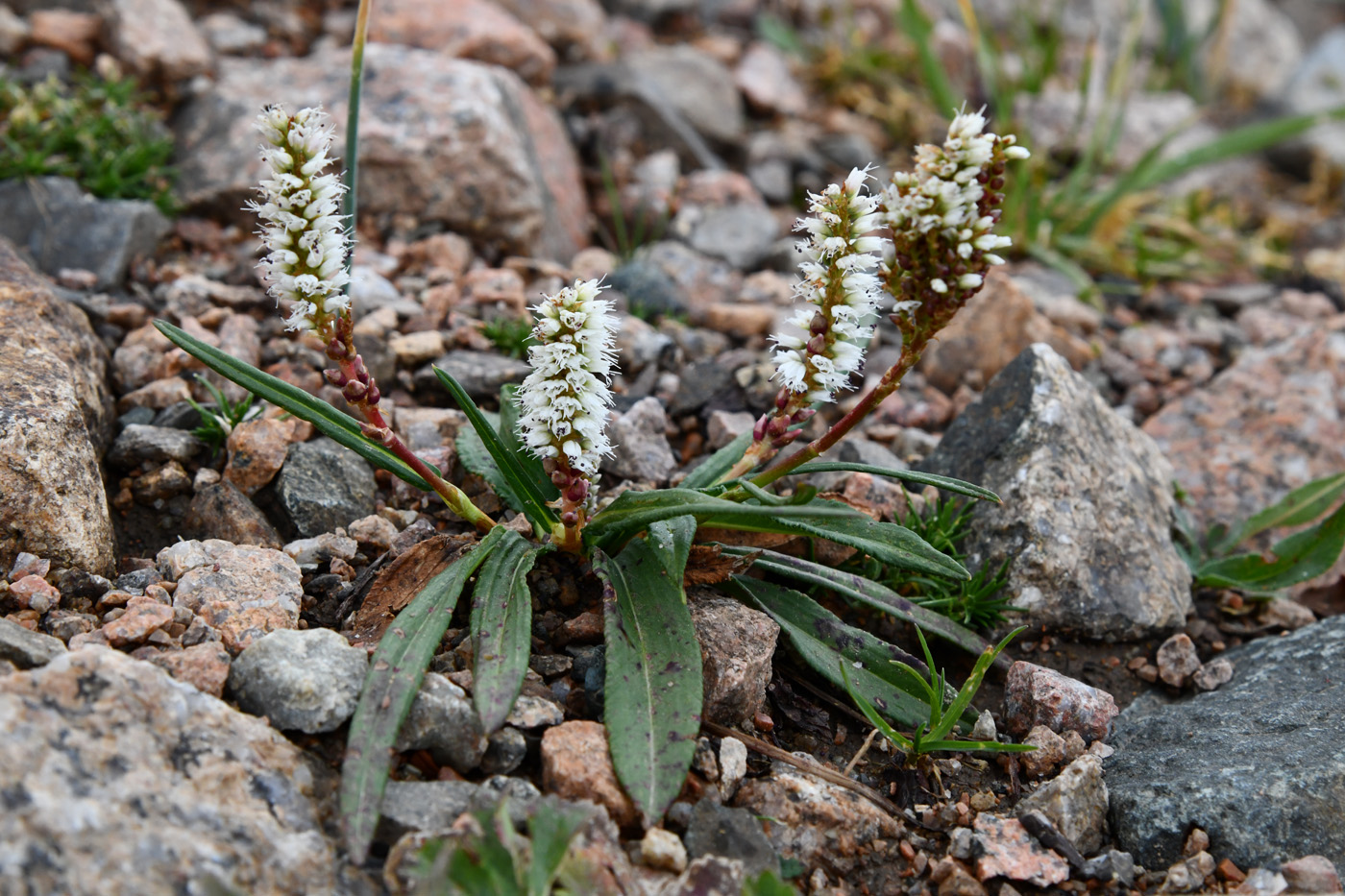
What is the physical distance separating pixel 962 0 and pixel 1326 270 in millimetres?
3048

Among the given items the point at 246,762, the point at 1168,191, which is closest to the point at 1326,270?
the point at 1168,191

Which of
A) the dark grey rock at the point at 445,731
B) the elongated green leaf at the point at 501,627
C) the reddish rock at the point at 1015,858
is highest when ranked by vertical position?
the elongated green leaf at the point at 501,627

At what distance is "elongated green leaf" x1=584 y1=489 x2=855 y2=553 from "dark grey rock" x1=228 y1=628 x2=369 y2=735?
32.0 inches

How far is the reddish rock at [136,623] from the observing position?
8.77ft

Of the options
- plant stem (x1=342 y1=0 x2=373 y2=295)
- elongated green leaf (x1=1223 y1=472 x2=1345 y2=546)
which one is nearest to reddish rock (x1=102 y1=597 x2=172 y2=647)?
plant stem (x1=342 y1=0 x2=373 y2=295)

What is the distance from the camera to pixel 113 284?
14.6 ft

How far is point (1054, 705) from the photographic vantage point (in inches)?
127

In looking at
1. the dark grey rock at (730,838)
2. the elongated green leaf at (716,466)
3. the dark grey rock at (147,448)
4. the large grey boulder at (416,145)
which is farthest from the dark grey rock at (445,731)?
the large grey boulder at (416,145)

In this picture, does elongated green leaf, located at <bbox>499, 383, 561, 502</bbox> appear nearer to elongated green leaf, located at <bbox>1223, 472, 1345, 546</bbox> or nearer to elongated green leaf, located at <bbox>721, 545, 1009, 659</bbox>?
elongated green leaf, located at <bbox>721, 545, 1009, 659</bbox>

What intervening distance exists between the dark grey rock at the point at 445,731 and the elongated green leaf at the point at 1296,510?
3301 millimetres

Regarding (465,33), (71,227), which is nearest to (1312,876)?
(71,227)

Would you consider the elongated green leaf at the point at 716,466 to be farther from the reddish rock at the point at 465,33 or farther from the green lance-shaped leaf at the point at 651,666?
the reddish rock at the point at 465,33

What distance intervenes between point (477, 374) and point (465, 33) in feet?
9.55

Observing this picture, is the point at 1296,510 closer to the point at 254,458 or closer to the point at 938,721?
the point at 938,721
